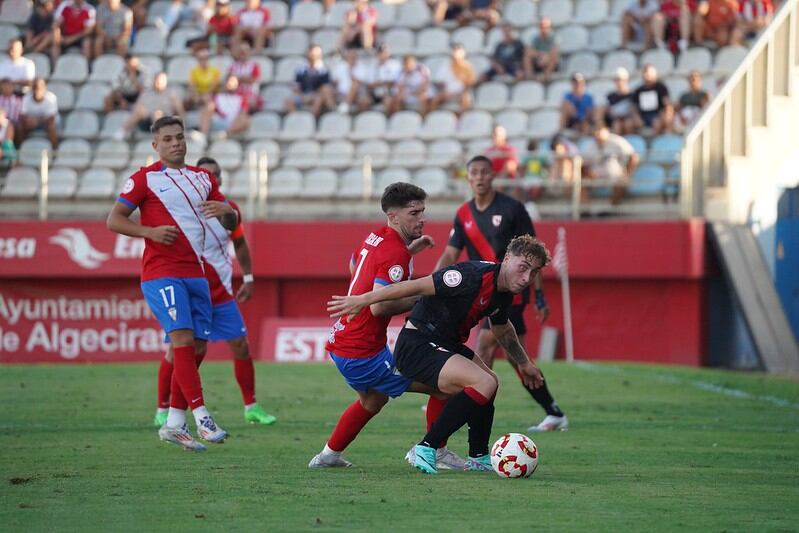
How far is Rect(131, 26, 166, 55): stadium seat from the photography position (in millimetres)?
24594

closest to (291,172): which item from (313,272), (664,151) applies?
(313,272)

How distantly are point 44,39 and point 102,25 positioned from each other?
1.07m

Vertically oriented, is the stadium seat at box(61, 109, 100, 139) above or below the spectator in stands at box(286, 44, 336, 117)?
below

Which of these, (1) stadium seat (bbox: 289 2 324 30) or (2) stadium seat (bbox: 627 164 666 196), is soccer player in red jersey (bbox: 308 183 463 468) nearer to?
(2) stadium seat (bbox: 627 164 666 196)

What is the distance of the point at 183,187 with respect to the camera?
363 inches

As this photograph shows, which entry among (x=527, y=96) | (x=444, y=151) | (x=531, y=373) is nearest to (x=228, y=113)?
(x=444, y=151)

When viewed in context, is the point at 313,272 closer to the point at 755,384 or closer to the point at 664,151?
the point at 664,151

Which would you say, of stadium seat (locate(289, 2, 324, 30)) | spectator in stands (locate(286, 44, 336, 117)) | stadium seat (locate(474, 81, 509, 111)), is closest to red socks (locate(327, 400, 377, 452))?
stadium seat (locate(474, 81, 509, 111))

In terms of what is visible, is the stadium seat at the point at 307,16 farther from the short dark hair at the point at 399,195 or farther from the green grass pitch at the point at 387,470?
the short dark hair at the point at 399,195

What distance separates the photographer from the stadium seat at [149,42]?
2459cm

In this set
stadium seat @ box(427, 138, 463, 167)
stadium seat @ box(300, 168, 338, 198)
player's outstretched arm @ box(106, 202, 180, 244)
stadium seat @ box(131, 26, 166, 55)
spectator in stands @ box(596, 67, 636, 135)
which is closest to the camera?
player's outstretched arm @ box(106, 202, 180, 244)

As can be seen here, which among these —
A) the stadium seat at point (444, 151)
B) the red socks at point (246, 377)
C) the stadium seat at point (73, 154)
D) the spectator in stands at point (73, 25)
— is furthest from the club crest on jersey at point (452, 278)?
the spectator in stands at point (73, 25)

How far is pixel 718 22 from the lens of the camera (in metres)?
22.4

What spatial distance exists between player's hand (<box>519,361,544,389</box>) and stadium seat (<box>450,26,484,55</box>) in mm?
15706
